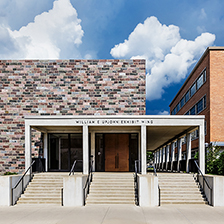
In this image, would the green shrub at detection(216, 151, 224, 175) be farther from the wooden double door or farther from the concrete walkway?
the concrete walkway

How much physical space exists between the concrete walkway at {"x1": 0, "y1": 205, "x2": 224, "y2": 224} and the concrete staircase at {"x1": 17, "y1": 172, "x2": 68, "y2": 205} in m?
0.70

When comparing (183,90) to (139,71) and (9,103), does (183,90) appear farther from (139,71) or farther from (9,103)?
(9,103)

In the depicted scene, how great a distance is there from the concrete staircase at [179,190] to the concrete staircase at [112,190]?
1.51m

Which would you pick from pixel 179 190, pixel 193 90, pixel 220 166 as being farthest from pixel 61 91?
pixel 193 90

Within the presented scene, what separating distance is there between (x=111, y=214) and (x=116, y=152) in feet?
29.3

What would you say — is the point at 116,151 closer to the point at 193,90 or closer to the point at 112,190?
the point at 112,190

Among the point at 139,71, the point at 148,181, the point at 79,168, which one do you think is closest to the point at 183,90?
the point at 139,71

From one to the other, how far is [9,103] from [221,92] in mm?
19745

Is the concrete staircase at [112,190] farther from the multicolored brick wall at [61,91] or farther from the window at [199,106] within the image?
the window at [199,106]

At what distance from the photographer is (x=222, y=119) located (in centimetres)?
2734

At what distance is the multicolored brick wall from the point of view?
18.9m

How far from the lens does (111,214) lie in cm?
1038

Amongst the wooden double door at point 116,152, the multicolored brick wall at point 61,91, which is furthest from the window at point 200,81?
the wooden double door at point 116,152

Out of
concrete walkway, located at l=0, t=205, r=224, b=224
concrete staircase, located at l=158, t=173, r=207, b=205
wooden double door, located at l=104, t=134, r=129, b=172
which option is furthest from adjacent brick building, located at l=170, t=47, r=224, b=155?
concrete walkway, located at l=0, t=205, r=224, b=224
